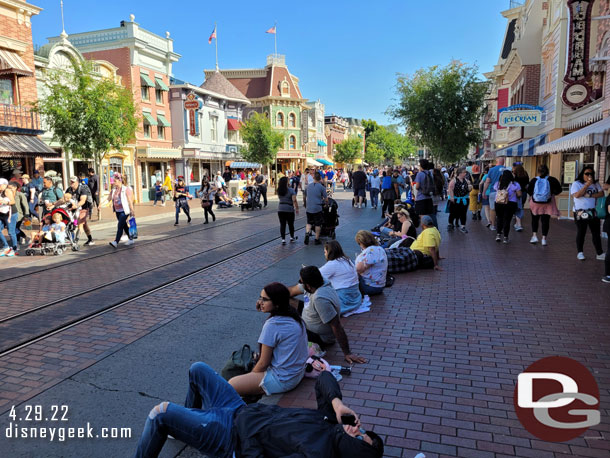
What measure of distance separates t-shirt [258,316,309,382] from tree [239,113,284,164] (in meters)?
34.8

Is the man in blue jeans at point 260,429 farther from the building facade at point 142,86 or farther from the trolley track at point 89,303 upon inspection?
the building facade at point 142,86

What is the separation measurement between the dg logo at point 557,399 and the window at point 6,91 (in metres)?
Result: 19.8

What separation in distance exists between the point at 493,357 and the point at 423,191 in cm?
757

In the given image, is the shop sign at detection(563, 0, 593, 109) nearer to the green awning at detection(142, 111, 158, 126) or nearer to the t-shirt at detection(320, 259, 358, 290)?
the t-shirt at detection(320, 259, 358, 290)

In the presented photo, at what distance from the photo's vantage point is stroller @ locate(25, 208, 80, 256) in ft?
34.4

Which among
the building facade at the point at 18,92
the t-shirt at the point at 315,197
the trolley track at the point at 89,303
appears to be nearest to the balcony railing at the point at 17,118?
the building facade at the point at 18,92

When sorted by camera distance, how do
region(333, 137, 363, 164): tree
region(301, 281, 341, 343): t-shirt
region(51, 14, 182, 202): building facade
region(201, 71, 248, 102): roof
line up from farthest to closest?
region(333, 137, 363, 164): tree → region(201, 71, 248, 102): roof → region(51, 14, 182, 202): building facade → region(301, 281, 341, 343): t-shirt

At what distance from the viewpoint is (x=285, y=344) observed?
3578mm

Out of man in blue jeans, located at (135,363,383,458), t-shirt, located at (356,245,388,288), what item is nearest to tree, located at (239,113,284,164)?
t-shirt, located at (356,245,388,288)

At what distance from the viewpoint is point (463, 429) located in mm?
3244

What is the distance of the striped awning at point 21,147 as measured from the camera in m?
15.9

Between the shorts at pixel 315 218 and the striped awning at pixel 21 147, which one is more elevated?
the striped awning at pixel 21 147

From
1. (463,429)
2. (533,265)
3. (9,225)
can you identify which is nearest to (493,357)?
(463,429)

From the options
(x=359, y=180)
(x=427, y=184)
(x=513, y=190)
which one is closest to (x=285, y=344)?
(x=427, y=184)
